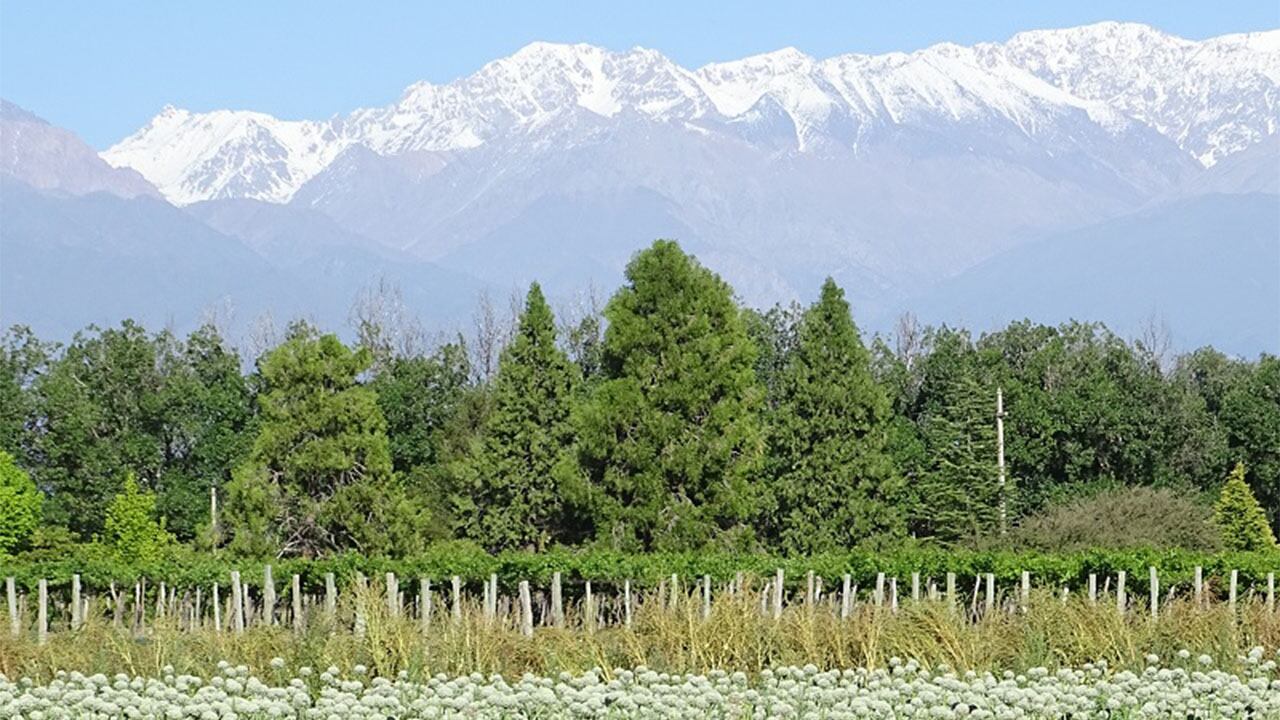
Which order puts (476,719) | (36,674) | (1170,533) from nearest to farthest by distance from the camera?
(476,719), (36,674), (1170,533)

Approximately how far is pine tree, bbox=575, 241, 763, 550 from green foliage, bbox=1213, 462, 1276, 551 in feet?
47.9

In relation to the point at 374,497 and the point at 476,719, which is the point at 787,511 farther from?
the point at 476,719

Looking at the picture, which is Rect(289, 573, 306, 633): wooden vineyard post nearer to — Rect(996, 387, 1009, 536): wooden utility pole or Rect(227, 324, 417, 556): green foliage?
Rect(227, 324, 417, 556): green foliage

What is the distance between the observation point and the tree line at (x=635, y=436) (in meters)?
32.7

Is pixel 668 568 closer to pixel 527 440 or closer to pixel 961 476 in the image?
pixel 527 440

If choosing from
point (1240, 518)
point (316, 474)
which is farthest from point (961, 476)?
point (316, 474)

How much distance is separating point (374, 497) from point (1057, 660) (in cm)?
1876

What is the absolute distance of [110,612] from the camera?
3011 cm

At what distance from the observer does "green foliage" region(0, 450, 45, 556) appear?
133 ft

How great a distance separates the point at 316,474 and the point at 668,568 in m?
8.56

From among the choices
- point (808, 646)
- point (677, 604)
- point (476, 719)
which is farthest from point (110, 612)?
point (476, 719)

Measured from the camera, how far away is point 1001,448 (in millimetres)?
45062

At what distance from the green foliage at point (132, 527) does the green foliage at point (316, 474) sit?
884cm

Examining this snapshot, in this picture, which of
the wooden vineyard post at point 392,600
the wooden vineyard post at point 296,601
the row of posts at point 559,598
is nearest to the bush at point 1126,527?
the row of posts at point 559,598
